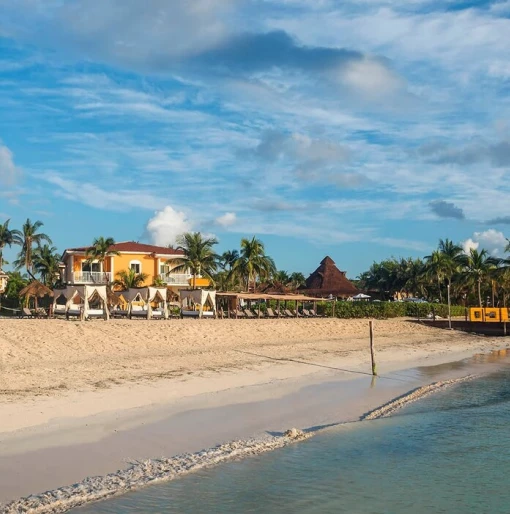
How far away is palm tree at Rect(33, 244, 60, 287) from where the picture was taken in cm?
6706

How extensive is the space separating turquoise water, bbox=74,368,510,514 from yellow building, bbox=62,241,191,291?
4332cm

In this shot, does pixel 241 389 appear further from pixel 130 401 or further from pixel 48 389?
pixel 48 389

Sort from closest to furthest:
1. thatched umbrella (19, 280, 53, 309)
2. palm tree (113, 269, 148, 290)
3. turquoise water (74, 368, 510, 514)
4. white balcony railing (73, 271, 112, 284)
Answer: turquoise water (74, 368, 510, 514), thatched umbrella (19, 280, 53, 309), palm tree (113, 269, 148, 290), white balcony railing (73, 271, 112, 284)

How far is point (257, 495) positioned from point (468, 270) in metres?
55.6

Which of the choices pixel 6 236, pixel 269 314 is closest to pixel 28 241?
pixel 6 236

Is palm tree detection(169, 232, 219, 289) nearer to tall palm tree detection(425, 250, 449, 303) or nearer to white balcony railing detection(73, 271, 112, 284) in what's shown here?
white balcony railing detection(73, 271, 112, 284)

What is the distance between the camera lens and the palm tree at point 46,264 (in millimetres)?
67062

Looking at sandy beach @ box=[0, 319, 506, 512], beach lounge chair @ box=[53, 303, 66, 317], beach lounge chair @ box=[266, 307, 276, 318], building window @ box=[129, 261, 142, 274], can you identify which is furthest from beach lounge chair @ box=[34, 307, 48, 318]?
building window @ box=[129, 261, 142, 274]

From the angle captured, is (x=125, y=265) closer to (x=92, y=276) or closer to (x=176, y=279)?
(x=92, y=276)

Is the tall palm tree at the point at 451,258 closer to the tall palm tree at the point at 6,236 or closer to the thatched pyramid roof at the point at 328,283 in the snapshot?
the thatched pyramid roof at the point at 328,283

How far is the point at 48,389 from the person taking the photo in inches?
561

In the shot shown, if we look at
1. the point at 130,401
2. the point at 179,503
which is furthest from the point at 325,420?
the point at 179,503

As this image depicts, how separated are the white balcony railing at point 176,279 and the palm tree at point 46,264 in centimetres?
1602

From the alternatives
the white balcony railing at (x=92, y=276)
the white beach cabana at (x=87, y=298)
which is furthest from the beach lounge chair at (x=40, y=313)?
the white balcony railing at (x=92, y=276)
